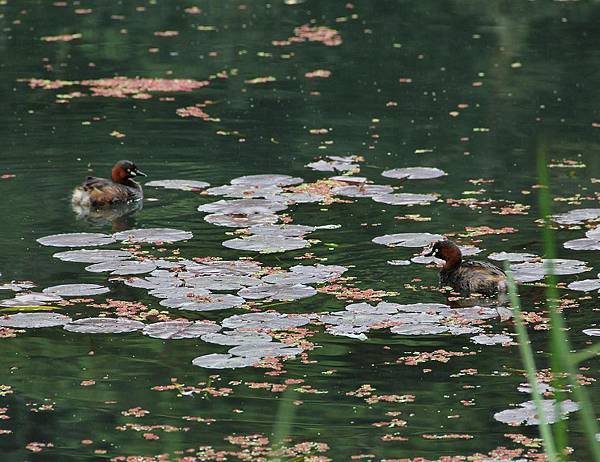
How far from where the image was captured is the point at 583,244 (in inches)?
396

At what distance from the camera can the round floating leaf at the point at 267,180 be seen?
39.4ft

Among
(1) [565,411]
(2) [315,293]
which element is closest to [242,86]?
(2) [315,293]

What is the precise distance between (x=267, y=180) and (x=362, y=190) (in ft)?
2.88

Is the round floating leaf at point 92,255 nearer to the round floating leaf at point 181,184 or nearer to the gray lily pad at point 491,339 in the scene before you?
the round floating leaf at point 181,184

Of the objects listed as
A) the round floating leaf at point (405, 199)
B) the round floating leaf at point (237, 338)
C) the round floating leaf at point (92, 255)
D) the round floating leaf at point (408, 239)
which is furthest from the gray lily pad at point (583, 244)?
the round floating leaf at point (92, 255)

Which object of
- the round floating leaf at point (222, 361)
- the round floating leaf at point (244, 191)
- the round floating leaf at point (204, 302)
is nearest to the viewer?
the round floating leaf at point (222, 361)

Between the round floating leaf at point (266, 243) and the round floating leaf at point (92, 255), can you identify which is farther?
the round floating leaf at point (266, 243)

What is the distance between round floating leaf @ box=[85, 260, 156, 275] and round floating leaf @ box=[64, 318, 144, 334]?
3.38 feet

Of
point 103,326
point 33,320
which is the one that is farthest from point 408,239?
point 33,320

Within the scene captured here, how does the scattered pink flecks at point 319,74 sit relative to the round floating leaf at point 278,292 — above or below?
above

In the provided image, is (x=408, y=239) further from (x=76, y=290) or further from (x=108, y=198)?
(x=108, y=198)

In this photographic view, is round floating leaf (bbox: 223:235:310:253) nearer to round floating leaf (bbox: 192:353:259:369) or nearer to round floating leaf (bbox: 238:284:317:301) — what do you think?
round floating leaf (bbox: 238:284:317:301)

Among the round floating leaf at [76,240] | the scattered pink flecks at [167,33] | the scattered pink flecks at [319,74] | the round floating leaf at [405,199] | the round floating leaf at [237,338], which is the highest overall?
the scattered pink flecks at [167,33]

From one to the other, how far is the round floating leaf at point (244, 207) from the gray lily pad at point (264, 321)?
8.83 ft
